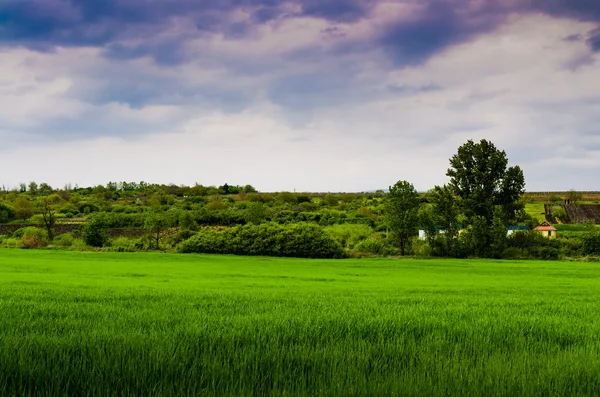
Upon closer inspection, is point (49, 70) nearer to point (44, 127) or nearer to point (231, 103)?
point (231, 103)

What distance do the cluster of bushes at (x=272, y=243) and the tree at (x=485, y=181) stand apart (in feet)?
59.3

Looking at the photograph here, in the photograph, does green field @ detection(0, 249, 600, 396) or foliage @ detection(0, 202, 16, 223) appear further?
foliage @ detection(0, 202, 16, 223)

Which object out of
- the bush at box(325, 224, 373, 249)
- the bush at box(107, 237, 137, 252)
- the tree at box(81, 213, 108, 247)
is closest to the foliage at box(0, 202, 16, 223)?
the tree at box(81, 213, 108, 247)

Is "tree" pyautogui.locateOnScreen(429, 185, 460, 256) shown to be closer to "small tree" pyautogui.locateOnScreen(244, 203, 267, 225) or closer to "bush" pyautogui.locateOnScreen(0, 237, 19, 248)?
"small tree" pyautogui.locateOnScreen(244, 203, 267, 225)

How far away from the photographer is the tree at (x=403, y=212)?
51.9 m

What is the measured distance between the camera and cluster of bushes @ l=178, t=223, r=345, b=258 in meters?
51.2

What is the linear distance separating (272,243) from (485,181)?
28.6m

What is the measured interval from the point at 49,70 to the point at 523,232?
172 ft

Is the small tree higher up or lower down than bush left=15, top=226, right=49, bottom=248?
higher up

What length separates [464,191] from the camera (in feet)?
181

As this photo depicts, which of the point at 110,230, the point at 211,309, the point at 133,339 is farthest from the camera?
the point at 110,230

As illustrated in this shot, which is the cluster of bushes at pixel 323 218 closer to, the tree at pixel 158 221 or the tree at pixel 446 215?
the tree at pixel 446 215

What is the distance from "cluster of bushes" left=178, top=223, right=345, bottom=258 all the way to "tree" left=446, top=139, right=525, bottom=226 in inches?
712

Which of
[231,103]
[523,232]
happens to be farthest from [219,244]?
[523,232]
